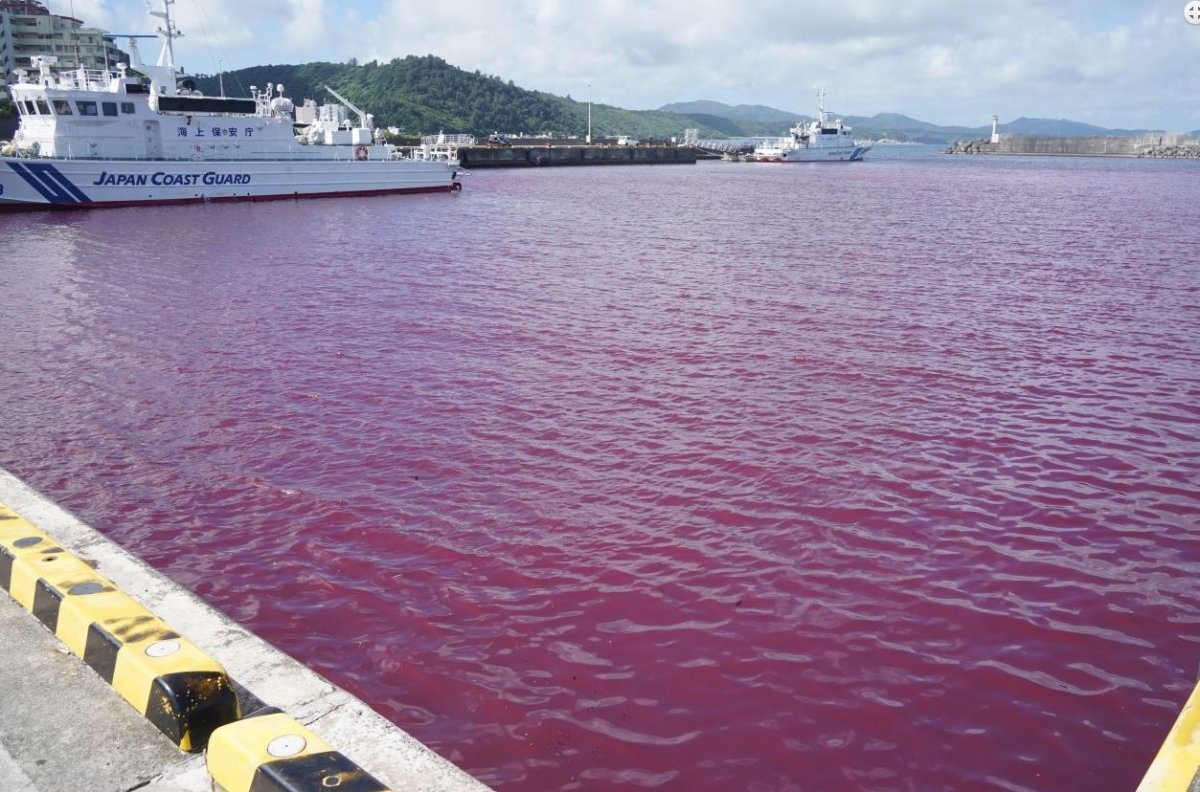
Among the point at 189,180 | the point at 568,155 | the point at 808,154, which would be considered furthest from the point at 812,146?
the point at 189,180

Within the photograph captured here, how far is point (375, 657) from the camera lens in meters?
5.64

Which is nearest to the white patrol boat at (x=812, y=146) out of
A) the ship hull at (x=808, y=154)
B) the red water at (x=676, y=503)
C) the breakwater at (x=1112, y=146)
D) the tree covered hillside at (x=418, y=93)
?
the ship hull at (x=808, y=154)

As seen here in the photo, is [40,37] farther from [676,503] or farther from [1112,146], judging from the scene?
[1112,146]

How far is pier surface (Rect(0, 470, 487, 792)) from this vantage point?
3.38 meters

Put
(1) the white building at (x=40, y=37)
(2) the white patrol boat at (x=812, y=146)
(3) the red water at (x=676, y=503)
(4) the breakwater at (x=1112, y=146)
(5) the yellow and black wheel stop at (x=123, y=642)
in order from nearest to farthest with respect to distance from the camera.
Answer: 1. (5) the yellow and black wheel stop at (x=123, y=642)
2. (3) the red water at (x=676, y=503)
3. (1) the white building at (x=40, y=37)
4. (2) the white patrol boat at (x=812, y=146)
5. (4) the breakwater at (x=1112, y=146)

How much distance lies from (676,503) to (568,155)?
89628mm

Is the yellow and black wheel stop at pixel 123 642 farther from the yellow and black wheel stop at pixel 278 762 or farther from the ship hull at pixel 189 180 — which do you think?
the ship hull at pixel 189 180

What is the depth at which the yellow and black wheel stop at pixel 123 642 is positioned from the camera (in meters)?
3.56

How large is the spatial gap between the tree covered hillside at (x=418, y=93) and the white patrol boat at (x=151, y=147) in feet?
286

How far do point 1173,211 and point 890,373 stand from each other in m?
38.6

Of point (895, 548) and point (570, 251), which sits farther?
point (570, 251)

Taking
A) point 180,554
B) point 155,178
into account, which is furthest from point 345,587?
point 155,178

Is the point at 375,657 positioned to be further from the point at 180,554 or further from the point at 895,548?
the point at 895,548

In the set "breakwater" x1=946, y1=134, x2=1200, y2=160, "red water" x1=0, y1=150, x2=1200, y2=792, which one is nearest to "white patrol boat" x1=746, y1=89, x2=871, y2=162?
"breakwater" x1=946, y1=134, x2=1200, y2=160
